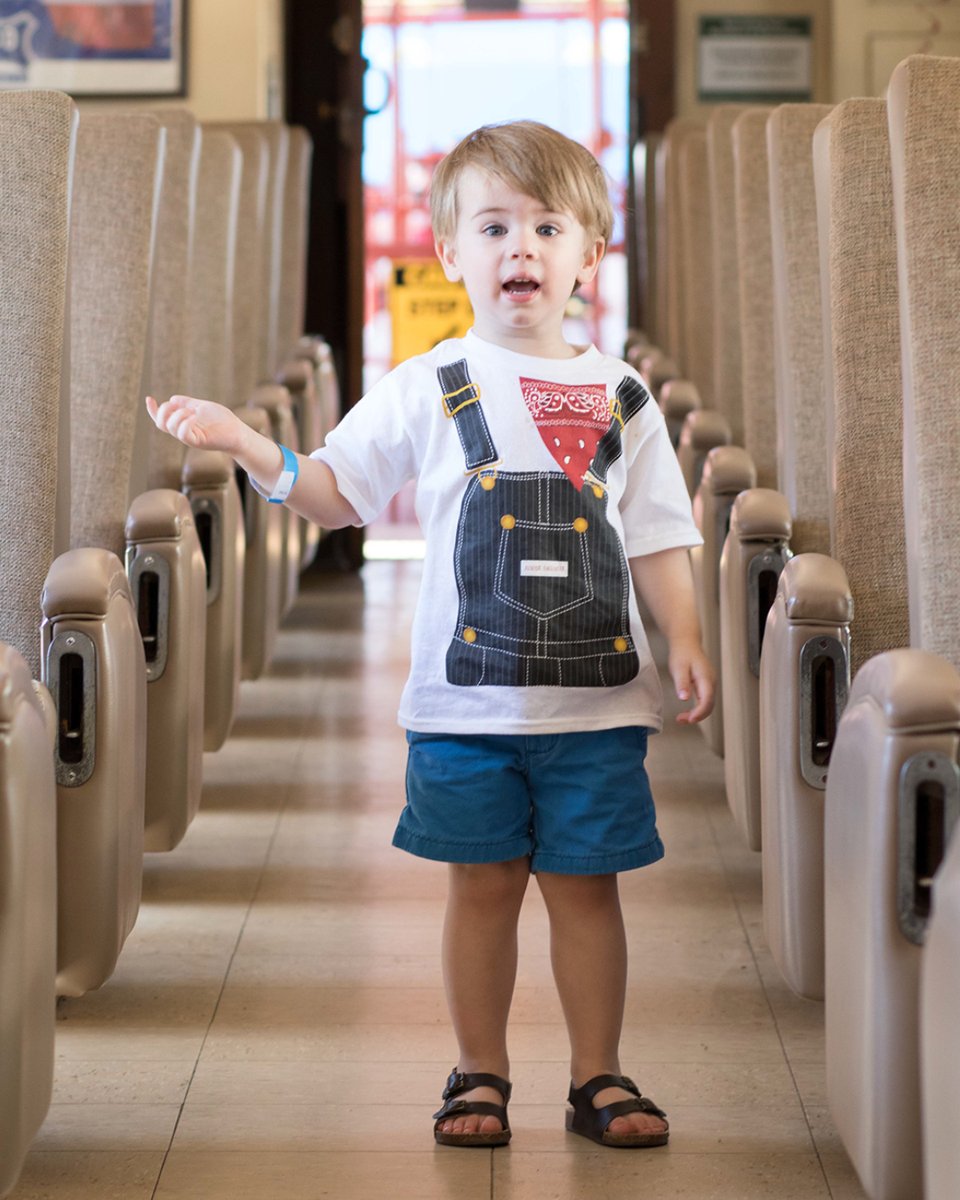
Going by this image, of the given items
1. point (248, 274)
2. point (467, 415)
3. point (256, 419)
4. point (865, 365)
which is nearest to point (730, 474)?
point (865, 365)

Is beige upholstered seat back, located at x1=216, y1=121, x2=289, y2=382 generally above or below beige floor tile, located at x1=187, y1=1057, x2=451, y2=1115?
above

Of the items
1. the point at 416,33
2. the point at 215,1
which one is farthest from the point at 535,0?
the point at 215,1

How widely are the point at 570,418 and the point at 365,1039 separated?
0.77 meters

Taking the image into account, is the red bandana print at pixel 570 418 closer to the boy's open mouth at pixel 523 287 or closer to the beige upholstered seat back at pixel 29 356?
the boy's open mouth at pixel 523 287

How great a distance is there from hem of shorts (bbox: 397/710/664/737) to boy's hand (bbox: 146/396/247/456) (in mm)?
303

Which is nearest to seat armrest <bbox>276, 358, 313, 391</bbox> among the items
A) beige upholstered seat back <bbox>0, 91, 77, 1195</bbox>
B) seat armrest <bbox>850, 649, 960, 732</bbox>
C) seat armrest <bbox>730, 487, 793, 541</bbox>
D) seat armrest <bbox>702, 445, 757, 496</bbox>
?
seat armrest <bbox>702, 445, 757, 496</bbox>

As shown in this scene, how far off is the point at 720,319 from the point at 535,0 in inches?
127

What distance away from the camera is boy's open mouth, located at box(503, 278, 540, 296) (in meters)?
1.60

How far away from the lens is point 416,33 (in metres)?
6.04

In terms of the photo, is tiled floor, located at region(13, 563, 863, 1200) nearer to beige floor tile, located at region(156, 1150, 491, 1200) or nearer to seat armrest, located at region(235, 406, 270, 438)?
beige floor tile, located at region(156, 1150, 491, 1200)

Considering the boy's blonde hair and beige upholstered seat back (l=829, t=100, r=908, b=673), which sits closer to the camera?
the boy's blonde hair

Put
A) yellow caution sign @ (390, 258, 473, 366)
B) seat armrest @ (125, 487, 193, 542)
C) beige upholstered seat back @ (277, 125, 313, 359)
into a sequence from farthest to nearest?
yellow caution sign @ (390, 258, 473, 366) → beige upholstered seat back @ (277, 125, 313, 359) → seat armrest @ (125, 487, 193, 542)

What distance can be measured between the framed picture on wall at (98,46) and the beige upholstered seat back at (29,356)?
3.85 meters

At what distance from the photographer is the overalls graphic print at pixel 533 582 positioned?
1.57 m
